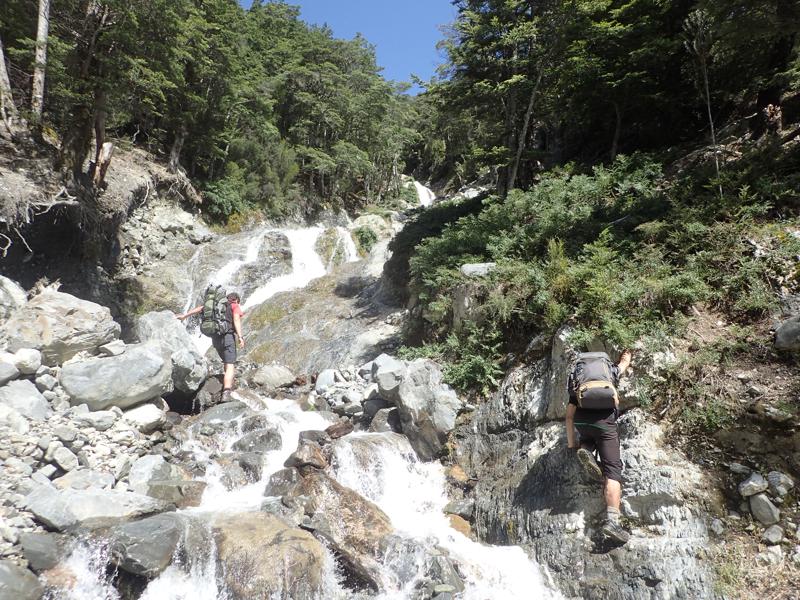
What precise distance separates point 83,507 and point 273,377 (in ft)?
18.3

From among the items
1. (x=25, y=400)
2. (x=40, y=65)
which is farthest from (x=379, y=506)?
(x=40, y=65)

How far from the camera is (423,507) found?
669 cm

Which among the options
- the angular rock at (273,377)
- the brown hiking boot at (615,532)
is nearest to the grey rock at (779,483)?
the brown hiking boot at (615,532)

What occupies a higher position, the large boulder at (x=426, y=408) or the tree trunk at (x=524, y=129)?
the tree trunk at (x=524, y=129)

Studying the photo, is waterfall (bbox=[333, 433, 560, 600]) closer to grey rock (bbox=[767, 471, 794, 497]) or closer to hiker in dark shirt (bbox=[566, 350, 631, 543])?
hiker in dark shirt (bbox=[566, 350, 631, 543])

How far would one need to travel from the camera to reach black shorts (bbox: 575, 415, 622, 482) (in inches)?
190

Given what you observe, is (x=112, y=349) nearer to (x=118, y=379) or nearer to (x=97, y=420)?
(x=118, y=379)

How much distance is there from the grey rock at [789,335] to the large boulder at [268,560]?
18.6 feet

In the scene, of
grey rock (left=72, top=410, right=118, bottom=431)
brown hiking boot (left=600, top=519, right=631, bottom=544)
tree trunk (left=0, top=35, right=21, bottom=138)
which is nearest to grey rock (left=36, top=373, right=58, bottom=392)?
grey rock (left=72, top=410, right=118, bottom=431)

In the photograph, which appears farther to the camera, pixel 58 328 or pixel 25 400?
pixel 58 328

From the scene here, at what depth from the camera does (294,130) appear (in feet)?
95.3

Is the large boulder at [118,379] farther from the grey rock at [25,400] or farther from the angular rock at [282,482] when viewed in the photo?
the angular rock at [282,482]

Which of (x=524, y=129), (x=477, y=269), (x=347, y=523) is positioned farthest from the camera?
(x=524, y=129)

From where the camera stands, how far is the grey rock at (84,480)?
5.48 m
